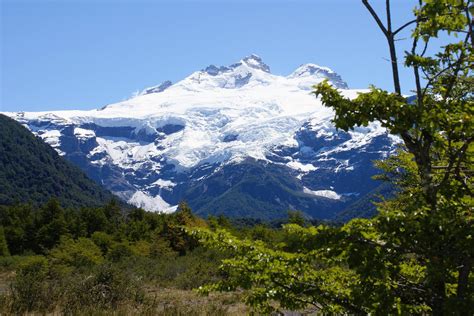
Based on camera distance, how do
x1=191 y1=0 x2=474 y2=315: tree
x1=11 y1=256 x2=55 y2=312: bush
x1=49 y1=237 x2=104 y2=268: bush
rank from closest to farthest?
x1=191 y1=0 x2=474 y2=315: tree, x1=11 y1=256 x2=55 y2=312: bush, x1=49 y1=237 x2=104 y2=268: bush

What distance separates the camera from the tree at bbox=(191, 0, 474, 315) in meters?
4.36

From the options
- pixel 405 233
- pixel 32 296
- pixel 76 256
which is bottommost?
pixel 76 256

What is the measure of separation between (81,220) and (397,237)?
149ft

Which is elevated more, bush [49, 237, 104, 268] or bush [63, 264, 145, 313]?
bush [63, 264, 145, 313]

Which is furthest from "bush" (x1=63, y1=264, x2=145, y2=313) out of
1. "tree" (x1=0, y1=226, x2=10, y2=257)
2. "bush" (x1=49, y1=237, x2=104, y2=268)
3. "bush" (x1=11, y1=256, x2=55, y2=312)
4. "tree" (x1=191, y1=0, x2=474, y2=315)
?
"tree" (x1=0, y1=226, x2=10, y2=257)

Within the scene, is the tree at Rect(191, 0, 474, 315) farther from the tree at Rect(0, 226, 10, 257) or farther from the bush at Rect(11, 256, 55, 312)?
the tree at Rect(0, 226, 10, 257)

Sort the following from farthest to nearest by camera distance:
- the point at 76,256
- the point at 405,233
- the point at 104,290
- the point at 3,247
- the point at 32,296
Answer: the point at 3,247 → the point at 76,256 → the point at 104,290 → the point at 32,296 → the point at 405,233

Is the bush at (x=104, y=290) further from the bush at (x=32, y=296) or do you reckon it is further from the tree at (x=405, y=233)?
the tree at (x=405, y=233)

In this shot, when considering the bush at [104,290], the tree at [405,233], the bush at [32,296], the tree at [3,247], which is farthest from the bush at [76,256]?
the tree at [405,233]

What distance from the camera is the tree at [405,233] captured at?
14.3 feet

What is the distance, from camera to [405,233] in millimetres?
4391

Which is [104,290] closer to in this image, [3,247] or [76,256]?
[76,256]

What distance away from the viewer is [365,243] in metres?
4.48

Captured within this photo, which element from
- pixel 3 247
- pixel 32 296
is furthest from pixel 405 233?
pixel 3 247
